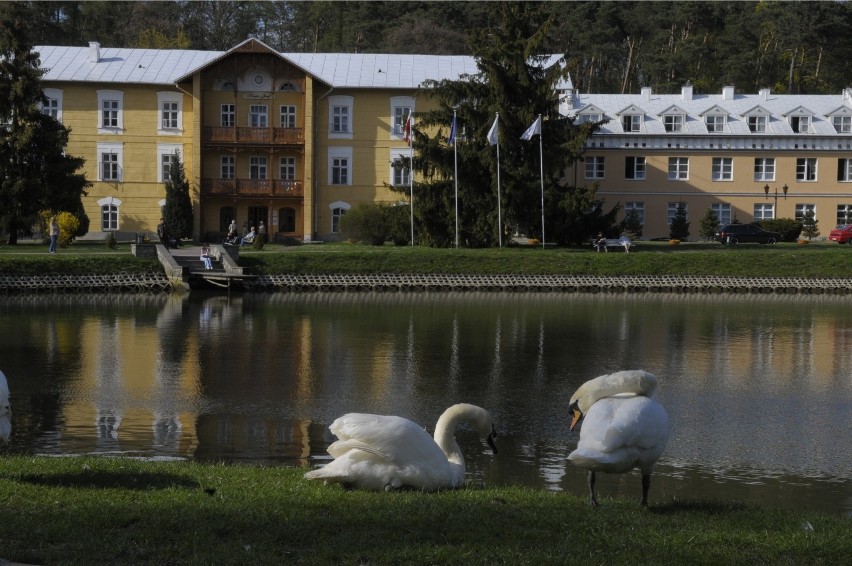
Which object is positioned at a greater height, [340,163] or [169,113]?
[169,113]

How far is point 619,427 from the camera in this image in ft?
28.3

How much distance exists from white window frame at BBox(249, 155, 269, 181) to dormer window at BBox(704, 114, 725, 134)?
2607cm

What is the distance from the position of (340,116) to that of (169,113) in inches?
360

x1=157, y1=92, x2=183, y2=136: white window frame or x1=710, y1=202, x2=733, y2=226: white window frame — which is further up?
x1=157, y1=92, x2=183, y2=136: white window frame

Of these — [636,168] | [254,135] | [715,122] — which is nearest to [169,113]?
[254,135]

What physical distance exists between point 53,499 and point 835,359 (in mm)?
20530

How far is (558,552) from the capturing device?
7129 millimetres

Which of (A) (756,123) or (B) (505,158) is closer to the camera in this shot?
(B) (505,158)

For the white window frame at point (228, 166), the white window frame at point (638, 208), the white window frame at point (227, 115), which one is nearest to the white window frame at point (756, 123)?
the white window frame at point (638, 208)

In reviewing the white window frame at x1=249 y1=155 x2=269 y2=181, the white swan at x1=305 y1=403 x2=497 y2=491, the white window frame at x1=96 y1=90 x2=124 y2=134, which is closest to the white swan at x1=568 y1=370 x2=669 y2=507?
the white swan at x1=305 y1=403 x2=497 y2=491

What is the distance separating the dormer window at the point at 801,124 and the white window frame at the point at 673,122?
6.51 metres

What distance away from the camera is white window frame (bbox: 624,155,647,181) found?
6469 centimetres

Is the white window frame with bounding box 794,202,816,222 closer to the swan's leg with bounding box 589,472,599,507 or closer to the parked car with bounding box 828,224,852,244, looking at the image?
the parked car with bounding box 828,224,852,244

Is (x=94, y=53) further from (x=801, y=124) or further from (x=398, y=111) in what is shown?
(x=801, y=124)
